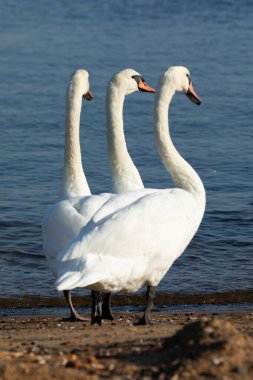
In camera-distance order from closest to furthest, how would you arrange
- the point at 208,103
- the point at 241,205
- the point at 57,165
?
the point at 241,205
the point at 57,165
the point at 208,103

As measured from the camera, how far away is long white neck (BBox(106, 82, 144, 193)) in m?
10.3

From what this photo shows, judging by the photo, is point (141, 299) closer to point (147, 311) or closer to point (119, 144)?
point (119, 144)

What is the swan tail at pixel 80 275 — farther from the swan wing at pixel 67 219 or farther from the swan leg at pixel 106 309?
the swan leg at pixel 106 309

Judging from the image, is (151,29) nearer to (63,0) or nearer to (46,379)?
(63,0)

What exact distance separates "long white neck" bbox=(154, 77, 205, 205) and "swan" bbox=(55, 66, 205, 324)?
0.5 inches

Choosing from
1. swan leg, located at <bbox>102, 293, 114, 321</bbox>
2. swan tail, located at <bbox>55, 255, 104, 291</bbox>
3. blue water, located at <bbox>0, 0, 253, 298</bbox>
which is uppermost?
swan tail, located at <bbox>55, 255, 104, 291</bbox>

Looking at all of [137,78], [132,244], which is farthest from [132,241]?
[137,78]

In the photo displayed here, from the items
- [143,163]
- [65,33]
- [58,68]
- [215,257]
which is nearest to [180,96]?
[58,68]

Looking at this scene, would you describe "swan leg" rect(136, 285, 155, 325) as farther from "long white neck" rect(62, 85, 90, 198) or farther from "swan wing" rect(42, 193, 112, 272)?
"long white neck" rect(62, 85, 90, 198)

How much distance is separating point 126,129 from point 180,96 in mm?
2992

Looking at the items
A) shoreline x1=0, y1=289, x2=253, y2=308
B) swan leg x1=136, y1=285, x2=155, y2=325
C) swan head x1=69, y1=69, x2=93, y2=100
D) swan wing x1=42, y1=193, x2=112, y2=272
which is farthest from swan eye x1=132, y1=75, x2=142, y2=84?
swan leg x1=136, y1=285, x2=155, y2=325

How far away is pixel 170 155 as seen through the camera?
31.8ft

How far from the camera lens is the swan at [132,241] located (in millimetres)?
8062

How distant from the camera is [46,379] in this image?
6.08m
